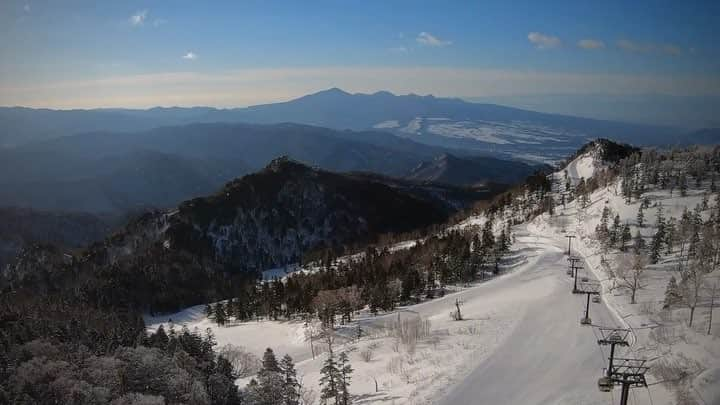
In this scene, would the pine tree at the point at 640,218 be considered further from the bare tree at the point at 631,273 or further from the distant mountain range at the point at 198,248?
the distant mountain range at the point at 198,248

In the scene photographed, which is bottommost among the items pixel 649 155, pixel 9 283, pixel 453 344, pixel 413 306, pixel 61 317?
pixel 9 283

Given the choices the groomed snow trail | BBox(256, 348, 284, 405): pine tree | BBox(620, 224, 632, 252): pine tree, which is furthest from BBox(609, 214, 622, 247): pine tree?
BBox(256, 348, 284, 405): pine tree

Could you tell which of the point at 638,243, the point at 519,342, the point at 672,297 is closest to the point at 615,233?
the point at 638,243

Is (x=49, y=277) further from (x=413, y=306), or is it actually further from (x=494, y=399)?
(x=494, y=399)

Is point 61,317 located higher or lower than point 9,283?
higher

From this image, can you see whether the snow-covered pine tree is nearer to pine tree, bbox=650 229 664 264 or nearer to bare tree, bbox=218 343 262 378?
pine tree, bbox=650 229 664 264

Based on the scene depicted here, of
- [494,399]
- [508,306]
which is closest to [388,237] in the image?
[508,306]
